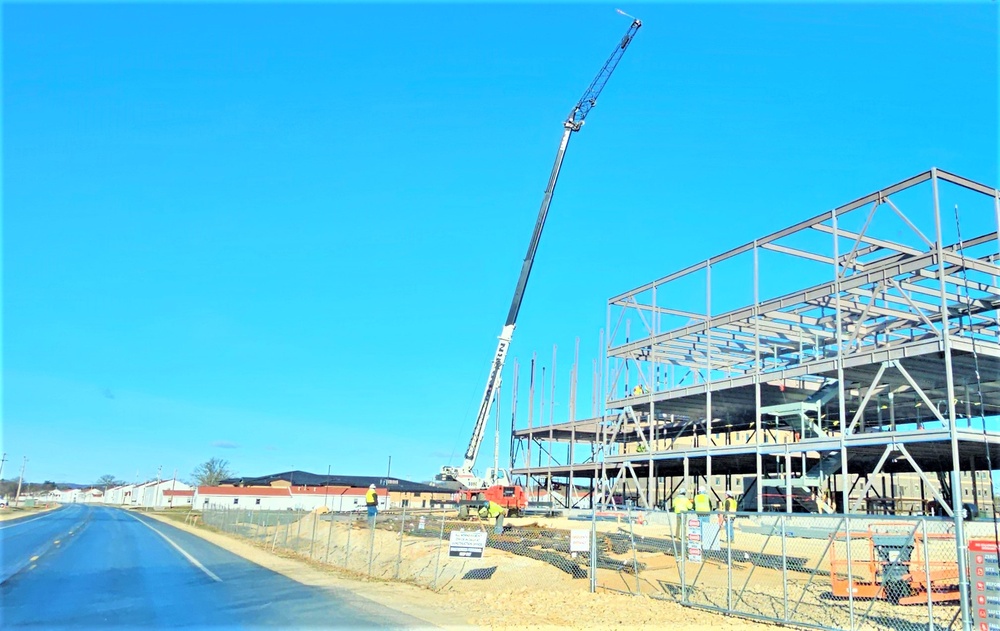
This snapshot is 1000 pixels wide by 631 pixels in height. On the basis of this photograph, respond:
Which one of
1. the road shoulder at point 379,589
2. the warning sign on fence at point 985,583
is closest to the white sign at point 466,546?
the road shoulder at point 379,589

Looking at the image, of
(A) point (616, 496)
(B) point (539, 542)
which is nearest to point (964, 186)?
(B) point (539, 542)

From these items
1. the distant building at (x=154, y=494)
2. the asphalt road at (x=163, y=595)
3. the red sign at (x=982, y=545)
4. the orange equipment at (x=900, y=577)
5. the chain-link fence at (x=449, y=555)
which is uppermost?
the red sign at (x=982, y=545)

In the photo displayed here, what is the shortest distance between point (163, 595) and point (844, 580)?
12.8m

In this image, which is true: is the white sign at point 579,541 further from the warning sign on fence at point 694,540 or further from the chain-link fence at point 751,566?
the warning sign on fence at point 694,540

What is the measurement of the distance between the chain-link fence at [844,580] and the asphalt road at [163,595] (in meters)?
5.55

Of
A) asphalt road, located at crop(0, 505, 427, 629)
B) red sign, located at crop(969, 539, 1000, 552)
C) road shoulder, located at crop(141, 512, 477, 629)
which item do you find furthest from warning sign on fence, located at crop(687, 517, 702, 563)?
red sign, located at crop(969, 539, 1000, 552)

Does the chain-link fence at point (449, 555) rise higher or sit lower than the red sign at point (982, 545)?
lower

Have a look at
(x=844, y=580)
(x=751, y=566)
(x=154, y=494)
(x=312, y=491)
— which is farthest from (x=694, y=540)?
(x=154, y=494)

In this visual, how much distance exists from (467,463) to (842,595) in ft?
104

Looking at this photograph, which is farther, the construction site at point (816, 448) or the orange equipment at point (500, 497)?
the orange equipment at point (500, 497)

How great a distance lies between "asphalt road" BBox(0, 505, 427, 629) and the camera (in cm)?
1195

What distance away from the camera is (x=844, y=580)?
1366cm

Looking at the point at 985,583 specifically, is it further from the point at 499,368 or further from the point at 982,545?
the point at 499,368

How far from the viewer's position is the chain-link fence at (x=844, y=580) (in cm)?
1010
